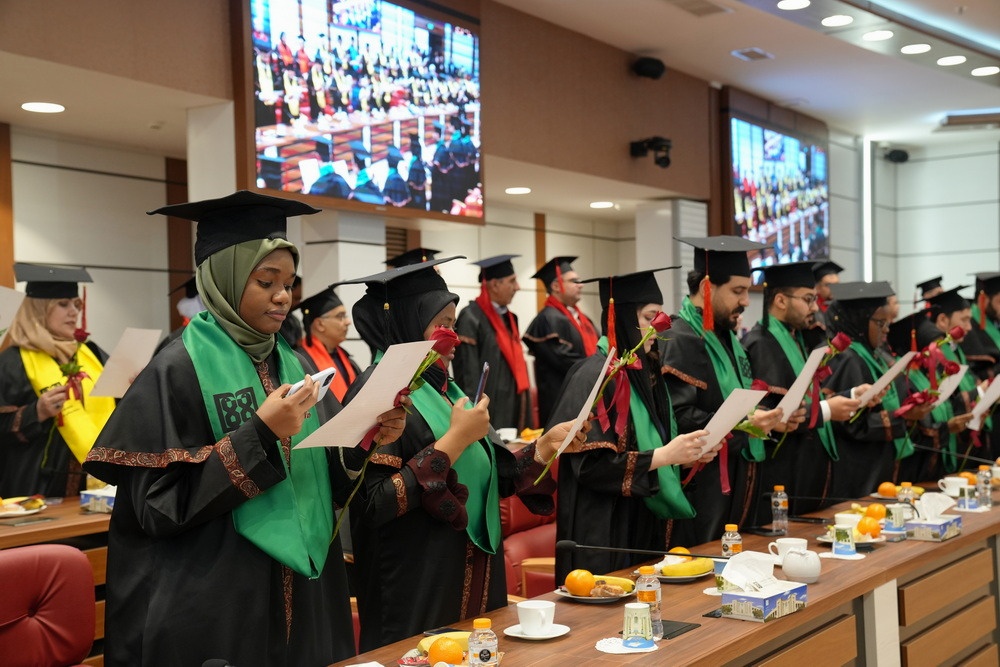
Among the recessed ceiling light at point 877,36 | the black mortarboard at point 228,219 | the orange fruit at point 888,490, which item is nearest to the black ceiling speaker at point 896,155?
the recessed ceiling light at point 877,36

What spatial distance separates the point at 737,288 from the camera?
4.21 meters

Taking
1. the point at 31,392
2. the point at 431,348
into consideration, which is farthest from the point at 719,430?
the point at 31,392

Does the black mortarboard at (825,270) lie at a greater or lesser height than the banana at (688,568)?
greater

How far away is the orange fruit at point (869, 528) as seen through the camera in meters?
3.59

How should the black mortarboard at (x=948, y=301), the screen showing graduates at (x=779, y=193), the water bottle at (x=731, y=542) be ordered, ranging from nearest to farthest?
the water bottle at (x=731, y=542) < the black mortarboard at (x=948, y=301) < the screen showing graduates at (x=779, y=193)

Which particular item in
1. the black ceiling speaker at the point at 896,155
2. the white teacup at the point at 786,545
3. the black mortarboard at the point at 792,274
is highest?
the black ceiling speaker at the point at 896,155

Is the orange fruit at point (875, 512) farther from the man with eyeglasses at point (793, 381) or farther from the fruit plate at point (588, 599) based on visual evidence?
the fruit plate at point (588, 599)

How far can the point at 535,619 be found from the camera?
8.25ft

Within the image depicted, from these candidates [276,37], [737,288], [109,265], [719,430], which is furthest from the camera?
[109,265]

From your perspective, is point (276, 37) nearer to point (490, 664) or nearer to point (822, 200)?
point (490, 664)

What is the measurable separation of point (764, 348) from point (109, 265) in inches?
191

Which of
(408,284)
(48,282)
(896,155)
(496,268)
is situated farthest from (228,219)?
(896,155)

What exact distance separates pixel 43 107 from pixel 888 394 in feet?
16.4

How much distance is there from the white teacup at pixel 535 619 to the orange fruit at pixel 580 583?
0.94 ft
